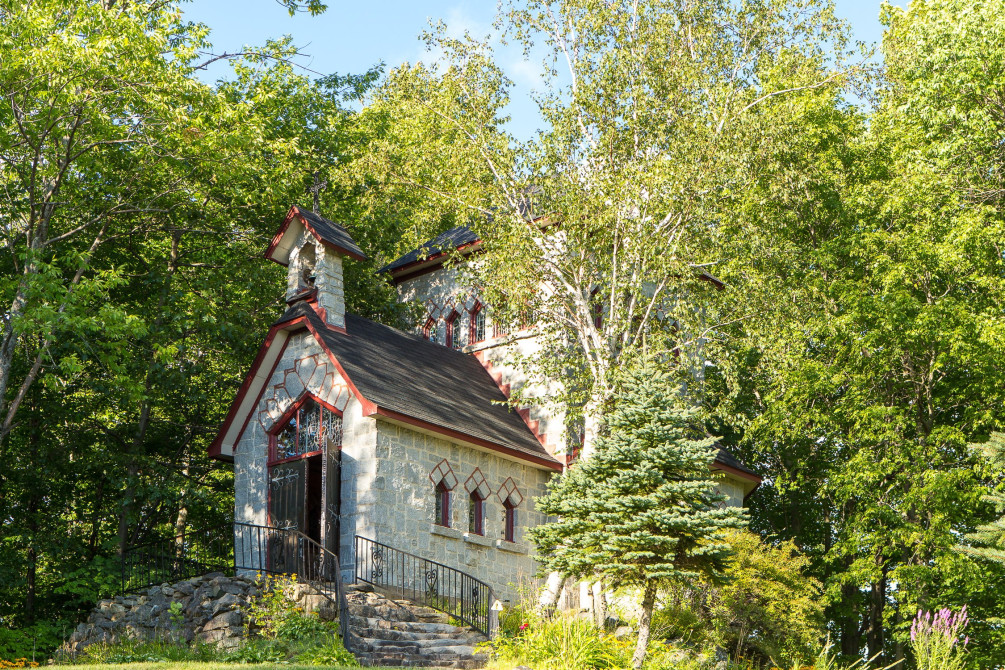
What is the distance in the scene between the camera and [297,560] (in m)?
17.7

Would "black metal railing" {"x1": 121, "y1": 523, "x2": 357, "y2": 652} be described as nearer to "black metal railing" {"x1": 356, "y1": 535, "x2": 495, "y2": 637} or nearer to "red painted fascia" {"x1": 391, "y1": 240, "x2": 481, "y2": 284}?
"black metal railing" {"x1": 356, "y1": 535, "x2": 495, "y2": 637}

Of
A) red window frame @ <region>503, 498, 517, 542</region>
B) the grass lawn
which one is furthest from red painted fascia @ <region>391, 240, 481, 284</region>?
the grass lawn

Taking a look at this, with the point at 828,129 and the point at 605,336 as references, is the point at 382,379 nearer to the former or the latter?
the point at 605,336

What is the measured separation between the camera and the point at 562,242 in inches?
787

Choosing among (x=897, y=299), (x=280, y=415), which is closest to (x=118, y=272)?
(x=280, y=415)

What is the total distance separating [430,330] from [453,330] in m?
0.76

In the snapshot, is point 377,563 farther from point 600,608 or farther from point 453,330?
point 453,330

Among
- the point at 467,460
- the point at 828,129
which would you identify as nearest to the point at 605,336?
the point at 467,460

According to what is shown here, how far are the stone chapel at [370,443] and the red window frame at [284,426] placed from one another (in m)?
0.03

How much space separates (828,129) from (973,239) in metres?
5.77

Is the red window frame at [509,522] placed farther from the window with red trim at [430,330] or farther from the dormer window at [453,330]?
the window with red trim at [430,330]

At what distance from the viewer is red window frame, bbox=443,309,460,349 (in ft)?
84.2

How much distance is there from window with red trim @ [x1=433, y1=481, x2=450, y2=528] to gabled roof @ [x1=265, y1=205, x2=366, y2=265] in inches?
192

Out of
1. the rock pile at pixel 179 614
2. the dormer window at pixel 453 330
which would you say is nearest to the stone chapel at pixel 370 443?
the rock pile at pixel 179 614
